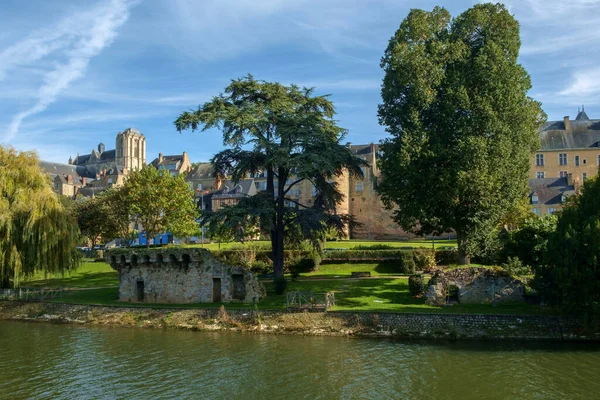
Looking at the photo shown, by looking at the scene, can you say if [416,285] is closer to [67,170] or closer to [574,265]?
[574,265]

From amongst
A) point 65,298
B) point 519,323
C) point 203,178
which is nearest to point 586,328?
point 519,323

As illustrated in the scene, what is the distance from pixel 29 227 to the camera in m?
32.2

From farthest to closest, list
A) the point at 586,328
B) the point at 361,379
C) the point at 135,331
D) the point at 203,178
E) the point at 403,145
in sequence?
the point at 203,178 < the point at 403,145 < the point at 135,331 < the point at 586,328 < the point at 361,379

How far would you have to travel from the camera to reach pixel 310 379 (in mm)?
18297

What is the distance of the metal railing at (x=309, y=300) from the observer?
1047 inches

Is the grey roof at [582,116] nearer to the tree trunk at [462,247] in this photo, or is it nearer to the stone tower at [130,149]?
the tree trunk at [462,247]

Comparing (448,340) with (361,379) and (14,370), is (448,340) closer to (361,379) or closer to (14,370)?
(361,379)

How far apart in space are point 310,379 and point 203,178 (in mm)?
78363

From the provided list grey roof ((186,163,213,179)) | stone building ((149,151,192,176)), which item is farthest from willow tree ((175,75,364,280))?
stone building ((149,151,192,176))

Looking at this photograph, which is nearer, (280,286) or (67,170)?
(280,286)

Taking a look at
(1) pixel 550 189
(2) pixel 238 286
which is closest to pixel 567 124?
(1) pixel 550 189

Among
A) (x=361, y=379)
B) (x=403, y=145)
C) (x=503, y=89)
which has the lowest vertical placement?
(x=361, y=379)

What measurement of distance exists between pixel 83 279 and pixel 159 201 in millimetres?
8316

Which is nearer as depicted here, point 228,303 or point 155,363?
point 155,363
